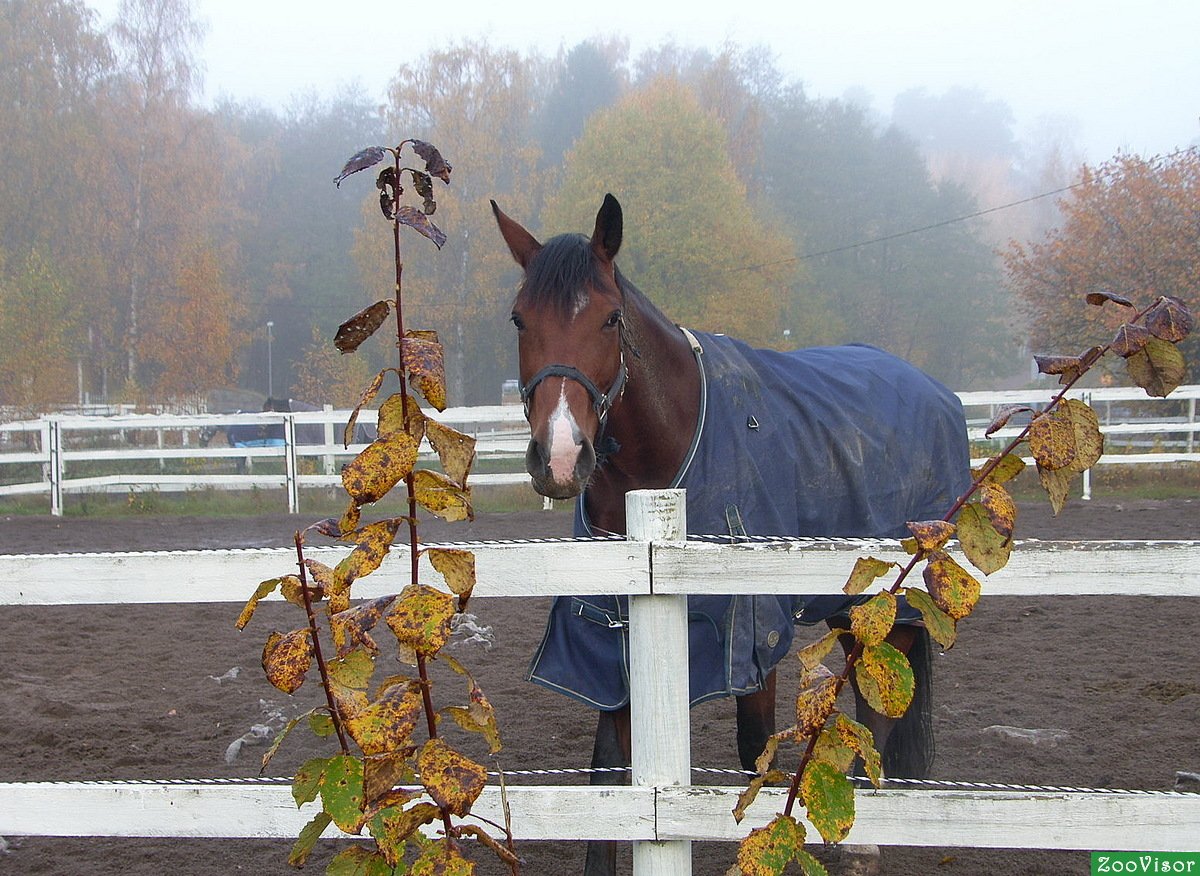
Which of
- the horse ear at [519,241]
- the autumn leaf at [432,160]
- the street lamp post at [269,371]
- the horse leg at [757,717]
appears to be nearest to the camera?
the autumn leaf at [432,160]

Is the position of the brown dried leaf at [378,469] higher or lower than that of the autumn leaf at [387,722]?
higher

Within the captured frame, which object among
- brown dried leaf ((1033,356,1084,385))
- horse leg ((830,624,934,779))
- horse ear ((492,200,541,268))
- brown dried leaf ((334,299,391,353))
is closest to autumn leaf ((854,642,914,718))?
brown dried leaf ((1033,356,1084,385))

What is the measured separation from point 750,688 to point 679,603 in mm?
569

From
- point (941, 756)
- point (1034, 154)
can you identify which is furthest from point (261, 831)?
point (1034, 154)

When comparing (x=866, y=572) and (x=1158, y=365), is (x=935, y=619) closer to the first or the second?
(x=866, y=572)

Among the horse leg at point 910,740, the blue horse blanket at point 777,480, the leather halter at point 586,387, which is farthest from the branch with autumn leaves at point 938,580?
the horse leg at point 910,740

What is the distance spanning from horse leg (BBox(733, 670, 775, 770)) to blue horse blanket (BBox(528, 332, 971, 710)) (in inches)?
9.0

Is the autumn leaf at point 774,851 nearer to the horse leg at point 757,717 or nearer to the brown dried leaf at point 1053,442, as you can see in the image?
the brown dried leaf at point 1053,442

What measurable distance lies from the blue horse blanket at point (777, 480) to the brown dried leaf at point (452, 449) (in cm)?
123

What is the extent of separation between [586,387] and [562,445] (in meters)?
0.24

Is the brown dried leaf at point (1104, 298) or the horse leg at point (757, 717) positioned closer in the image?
the brown dried leaf at point (1104, 298)

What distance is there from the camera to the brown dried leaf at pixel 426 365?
4.08 ft


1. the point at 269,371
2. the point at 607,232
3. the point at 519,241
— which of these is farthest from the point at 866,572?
the point at 269,371

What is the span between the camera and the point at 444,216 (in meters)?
31.9
